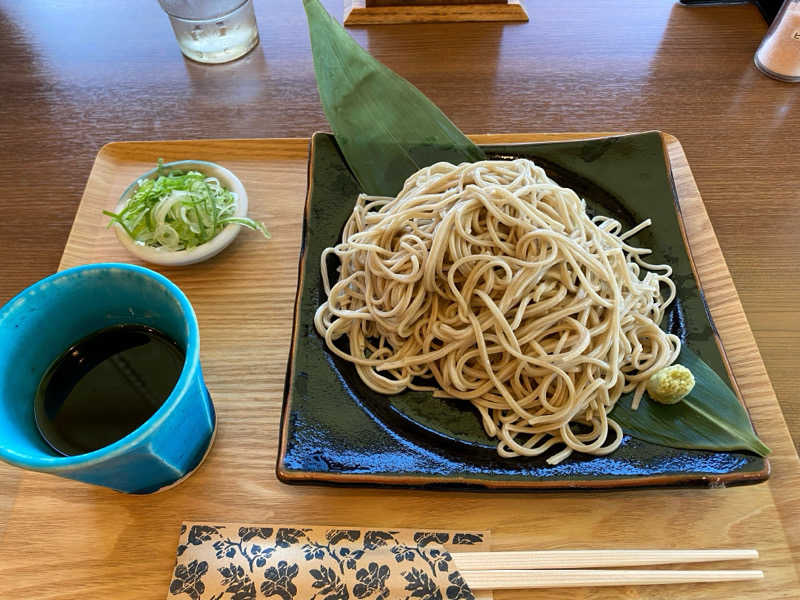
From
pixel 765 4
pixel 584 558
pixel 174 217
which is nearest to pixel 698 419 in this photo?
pixel 584 558

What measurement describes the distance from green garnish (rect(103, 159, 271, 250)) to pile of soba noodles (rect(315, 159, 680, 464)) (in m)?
0.36

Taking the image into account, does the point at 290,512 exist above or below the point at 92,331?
below

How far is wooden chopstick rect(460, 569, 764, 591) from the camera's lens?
3.36 ft

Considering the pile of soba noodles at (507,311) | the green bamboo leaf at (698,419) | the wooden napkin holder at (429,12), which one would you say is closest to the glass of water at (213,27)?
the wooden napkin holder at (429,12)

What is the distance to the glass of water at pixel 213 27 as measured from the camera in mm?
2113

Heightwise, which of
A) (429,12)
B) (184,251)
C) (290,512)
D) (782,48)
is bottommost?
(290,512)

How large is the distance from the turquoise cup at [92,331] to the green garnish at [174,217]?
1.13 ft

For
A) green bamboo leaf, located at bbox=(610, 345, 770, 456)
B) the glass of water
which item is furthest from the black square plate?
the glass of water

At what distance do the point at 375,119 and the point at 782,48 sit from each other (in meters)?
1.49

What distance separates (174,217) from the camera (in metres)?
1.46

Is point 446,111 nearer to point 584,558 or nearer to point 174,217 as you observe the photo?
point 174,217

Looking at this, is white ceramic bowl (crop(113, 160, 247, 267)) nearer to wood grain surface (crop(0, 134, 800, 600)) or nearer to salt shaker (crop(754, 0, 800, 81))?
wood grain surface (crop(0, 134, 800, 600))

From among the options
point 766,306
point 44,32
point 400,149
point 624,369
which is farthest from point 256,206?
point 44,32

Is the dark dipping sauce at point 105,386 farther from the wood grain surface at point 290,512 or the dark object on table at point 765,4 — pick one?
the dark object on table at point 765,4
